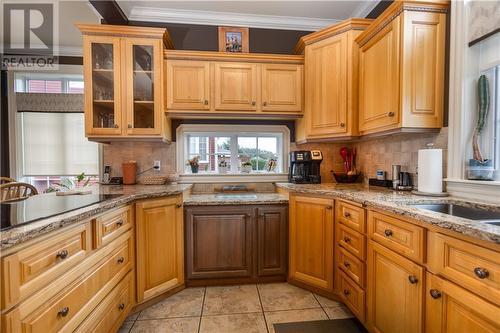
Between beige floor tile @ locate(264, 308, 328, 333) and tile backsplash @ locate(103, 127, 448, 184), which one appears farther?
tile backsplash @ locate(103, 127, 448, 184)

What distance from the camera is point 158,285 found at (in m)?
1.93

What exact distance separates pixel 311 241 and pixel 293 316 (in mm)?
572

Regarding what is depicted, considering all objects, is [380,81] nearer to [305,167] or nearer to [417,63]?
[417,63]

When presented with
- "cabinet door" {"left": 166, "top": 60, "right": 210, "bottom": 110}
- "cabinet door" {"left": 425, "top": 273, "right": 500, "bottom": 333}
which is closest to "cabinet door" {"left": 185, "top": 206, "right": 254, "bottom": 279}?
"cabinet door" {"left": 166, "top": 60, "right": 210, "bottom": 110}

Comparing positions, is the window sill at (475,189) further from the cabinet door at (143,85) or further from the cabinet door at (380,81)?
the cabinet door at (143,85)

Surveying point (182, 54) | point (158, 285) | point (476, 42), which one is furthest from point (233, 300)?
point (476, 42)

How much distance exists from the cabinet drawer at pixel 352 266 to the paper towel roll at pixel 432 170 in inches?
26.2

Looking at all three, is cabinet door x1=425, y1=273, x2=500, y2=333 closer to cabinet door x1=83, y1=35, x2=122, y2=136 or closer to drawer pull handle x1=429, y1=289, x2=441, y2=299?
drawer pull handle x1=429, y1=289, x2=441, y2=299

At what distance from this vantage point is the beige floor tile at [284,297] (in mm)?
1908

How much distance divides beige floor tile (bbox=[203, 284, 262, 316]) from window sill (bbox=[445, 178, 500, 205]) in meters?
1.59

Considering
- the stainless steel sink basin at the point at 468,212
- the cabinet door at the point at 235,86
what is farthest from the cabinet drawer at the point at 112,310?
the stainless steel sink basin at the point at 468,212

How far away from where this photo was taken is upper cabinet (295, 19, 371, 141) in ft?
7.10

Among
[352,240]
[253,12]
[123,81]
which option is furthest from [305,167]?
[123,81]

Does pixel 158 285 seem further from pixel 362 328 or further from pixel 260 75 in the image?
pixel 260 75
